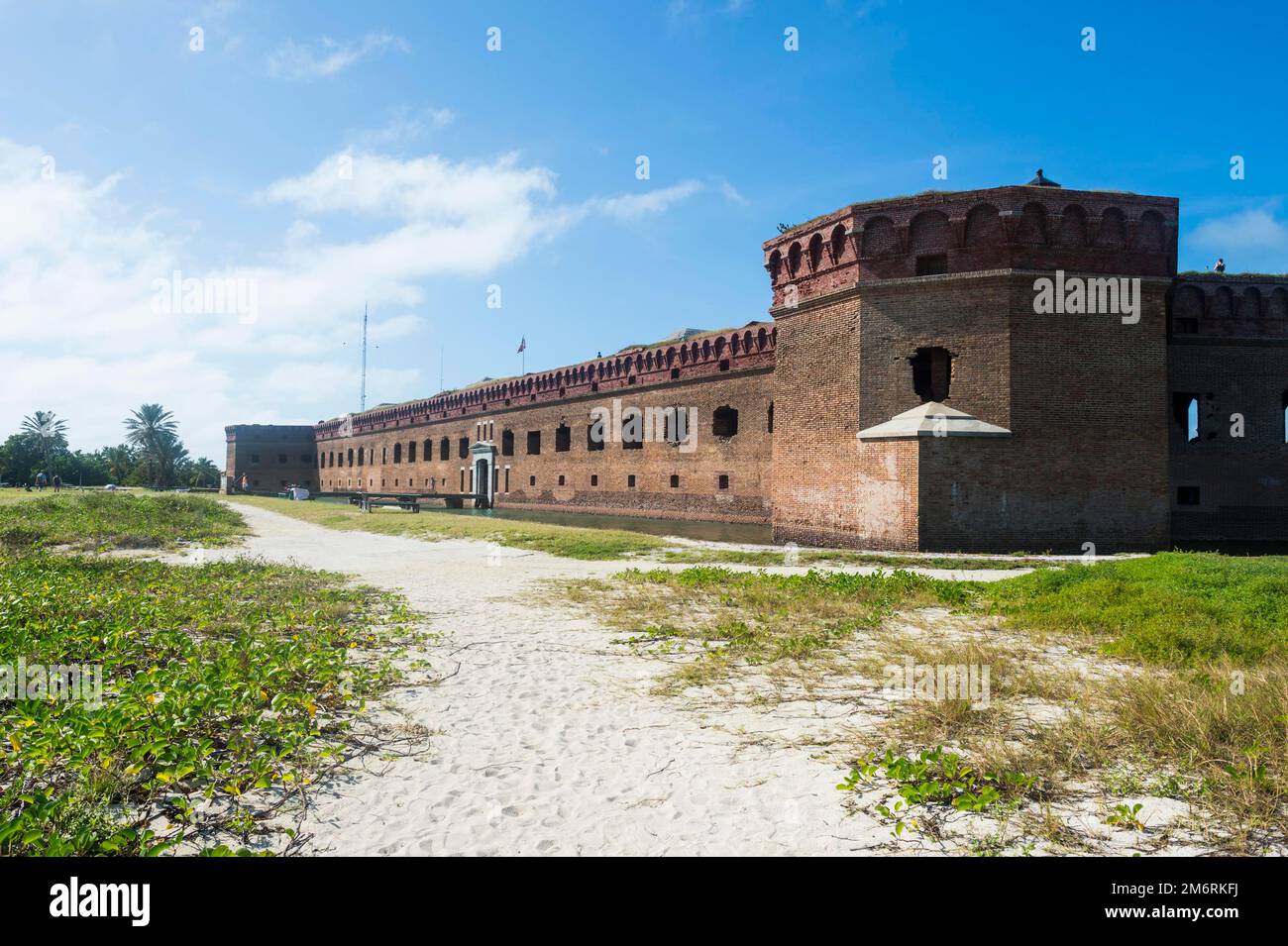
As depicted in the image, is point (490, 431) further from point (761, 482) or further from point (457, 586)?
point (457, 586)

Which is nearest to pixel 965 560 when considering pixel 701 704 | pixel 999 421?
pixel 999 421

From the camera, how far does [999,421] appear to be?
14.9 m

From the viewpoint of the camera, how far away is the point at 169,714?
12.6 feet

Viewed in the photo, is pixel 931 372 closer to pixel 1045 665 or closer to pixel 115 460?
pixel 1045 665

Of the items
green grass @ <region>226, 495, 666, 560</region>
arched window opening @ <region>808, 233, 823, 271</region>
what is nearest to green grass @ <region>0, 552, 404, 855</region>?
green grass @ <region>226, 495, 666, 560</region>

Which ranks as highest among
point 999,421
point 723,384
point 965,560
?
point 723,384

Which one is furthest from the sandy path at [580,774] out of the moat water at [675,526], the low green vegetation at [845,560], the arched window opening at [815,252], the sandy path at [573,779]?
the arched window opening at [815,252]

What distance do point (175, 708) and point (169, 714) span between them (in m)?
0.05

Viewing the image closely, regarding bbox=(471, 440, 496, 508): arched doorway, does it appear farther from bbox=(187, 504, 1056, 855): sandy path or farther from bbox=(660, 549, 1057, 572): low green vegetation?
bbox=(187, 504, 1056, 855): sandy path

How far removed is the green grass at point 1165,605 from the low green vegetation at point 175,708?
19.9 ft

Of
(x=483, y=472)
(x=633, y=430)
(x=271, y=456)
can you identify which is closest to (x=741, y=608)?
(x=633, y=430)

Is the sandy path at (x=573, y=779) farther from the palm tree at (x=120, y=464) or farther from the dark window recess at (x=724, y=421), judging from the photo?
the palm tree at (x=120, y=464)

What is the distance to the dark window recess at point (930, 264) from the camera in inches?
625
